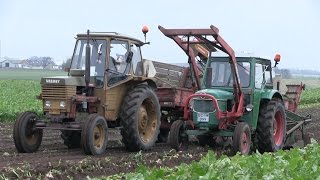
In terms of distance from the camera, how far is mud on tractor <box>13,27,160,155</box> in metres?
9.62

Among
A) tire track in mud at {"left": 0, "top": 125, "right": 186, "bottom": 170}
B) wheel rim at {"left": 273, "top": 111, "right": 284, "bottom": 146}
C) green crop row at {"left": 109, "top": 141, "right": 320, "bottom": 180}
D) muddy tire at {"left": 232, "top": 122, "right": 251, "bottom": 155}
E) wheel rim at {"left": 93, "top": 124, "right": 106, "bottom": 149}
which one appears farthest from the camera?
wheel rim at {"left": 273, "top": 111, "right": 284, "bottom": 146}

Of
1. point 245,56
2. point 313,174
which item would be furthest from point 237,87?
point 313,174

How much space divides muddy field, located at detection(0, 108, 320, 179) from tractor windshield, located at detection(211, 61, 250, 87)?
50.8 inches

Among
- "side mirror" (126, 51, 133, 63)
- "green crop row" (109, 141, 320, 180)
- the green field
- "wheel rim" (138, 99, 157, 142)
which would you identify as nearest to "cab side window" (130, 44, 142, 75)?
"side mirror" (126, 51, 133, 63)

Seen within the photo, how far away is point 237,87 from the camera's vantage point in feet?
34.2

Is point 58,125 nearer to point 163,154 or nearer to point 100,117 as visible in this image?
point 100,117

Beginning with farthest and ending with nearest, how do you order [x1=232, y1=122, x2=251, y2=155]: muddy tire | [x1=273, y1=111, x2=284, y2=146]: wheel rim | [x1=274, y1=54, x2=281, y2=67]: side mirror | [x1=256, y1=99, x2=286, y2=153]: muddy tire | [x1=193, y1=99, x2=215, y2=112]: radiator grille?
[x1=274, y1=54, x2=281, y2=67]: side mirror
[x1=273, y1=111, x2=284, y2=146]: wheel rim
[x1=256, y1=99, x2=286, y2=153]: muddy tire
[x1=193, y1=99, x2=215, y2=112]: radiator grille
[x1=232, y1=122, x2=251, y2=155]: muddy tire

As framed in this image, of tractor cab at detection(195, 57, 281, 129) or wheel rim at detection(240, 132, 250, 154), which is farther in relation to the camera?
tractor cab at detection(195, 57, 281, 129)

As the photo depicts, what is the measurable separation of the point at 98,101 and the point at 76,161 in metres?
1.70

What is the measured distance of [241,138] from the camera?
991 centimetres

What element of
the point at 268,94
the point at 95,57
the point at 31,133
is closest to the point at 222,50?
the point at 268,94

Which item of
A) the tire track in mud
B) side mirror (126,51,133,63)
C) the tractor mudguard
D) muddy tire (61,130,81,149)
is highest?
side mirror (126,51,133,63)

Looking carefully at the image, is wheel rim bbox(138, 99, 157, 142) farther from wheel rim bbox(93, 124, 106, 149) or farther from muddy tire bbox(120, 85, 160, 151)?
wheel rim bbox(93, 124, 106, 149)

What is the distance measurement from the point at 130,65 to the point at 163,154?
1848 millimetres
